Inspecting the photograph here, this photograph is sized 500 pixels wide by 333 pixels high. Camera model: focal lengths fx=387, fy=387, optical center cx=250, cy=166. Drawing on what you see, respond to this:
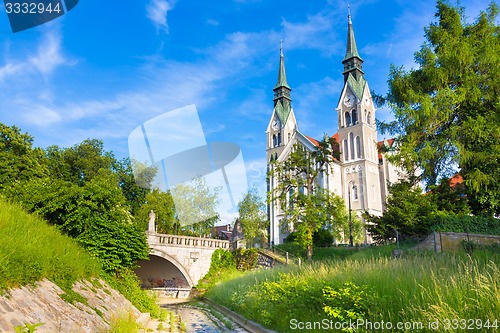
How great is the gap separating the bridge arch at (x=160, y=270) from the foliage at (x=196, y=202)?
14.1 m

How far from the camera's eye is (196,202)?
1916 inches

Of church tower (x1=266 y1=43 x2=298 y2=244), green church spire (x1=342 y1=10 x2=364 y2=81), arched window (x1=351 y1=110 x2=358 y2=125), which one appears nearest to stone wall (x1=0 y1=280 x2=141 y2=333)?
arched window (x1=351 y1=110 x2=358 y2=125)

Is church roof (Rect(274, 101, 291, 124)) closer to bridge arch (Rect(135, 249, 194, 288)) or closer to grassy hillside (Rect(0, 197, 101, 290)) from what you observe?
bridge arch (Rect(135, 249, 194, 288))

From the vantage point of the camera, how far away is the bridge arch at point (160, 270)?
1176 inches

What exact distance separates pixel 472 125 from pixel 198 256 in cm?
2142

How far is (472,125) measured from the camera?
19.0 metres

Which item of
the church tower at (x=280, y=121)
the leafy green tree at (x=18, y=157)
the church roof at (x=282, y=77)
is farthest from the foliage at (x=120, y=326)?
the church roof at (x=282, y=77)

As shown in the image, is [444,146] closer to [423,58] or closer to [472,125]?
[472,125]

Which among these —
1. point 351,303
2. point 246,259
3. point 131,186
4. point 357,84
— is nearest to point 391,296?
point 351,303

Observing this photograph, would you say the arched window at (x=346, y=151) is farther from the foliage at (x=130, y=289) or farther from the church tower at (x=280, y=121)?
the foliage at (x=130, y=289)

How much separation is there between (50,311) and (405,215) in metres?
21.0

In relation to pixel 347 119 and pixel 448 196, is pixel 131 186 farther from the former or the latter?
pixel 448 196

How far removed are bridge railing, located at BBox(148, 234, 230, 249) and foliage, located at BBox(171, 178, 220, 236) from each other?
1518 cm

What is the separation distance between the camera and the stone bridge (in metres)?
29.8
